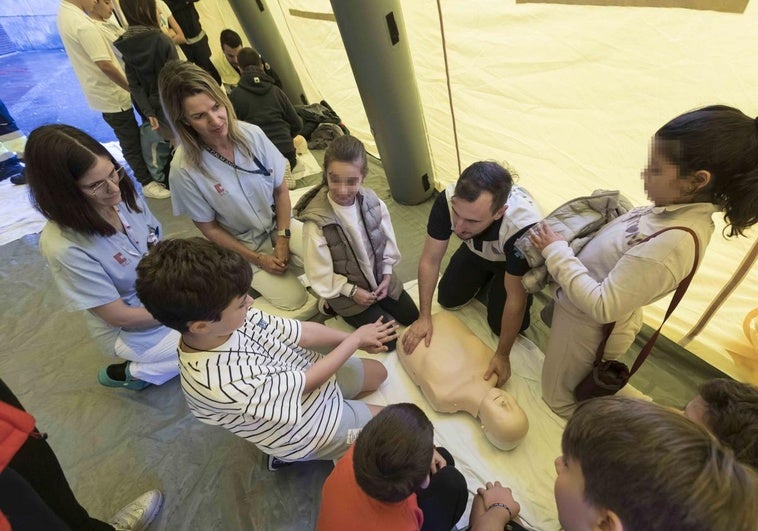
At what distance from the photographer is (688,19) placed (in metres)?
0.92

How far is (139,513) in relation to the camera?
1.14 m

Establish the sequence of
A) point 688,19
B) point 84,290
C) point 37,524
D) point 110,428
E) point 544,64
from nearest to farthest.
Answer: point 37,524 → point 688,19 → point 84,290 → point 544,64 → point 110,428

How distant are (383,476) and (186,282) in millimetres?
519

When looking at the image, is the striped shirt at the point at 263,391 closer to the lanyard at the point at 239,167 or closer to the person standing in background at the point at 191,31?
the lanyard at the point at 239,167

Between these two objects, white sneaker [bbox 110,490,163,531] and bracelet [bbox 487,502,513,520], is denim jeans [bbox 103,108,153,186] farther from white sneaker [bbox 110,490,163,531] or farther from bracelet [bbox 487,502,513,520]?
bracelet [bbox 487,502,513,520]

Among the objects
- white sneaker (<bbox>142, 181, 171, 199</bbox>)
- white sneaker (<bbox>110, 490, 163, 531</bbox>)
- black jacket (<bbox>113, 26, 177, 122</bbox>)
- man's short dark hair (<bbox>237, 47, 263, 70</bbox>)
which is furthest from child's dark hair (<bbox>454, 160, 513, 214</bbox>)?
white sneaker (<bbox>142, 181, 171, 199</bbox>)

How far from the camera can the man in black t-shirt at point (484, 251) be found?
1.06 meters

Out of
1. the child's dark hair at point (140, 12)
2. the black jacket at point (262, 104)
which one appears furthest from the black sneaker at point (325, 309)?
the child's dark hair at point (140, 12)

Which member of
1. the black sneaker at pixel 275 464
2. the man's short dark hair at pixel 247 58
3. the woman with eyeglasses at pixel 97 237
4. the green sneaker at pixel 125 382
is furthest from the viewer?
the man's short dark hair at pixel 247 58

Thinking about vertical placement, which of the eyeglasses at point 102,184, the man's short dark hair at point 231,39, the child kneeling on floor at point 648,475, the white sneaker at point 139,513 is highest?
the man's short dark hair at point 231,39

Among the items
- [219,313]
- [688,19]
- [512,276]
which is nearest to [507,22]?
[688,19]

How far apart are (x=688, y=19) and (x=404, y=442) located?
1.23 m

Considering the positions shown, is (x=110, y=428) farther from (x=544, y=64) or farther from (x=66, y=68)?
(x=66, y=68)

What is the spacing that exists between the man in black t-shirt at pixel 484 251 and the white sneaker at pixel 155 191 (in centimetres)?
239
